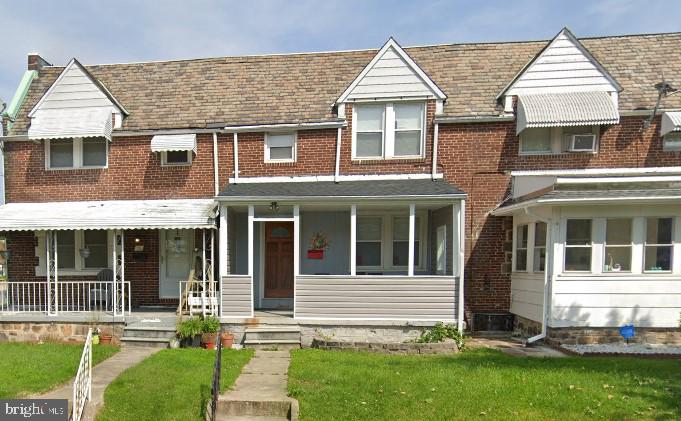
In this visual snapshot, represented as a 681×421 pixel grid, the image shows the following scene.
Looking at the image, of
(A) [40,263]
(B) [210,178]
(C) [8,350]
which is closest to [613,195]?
(B) [210,178]

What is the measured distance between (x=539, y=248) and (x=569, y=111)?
3.73m

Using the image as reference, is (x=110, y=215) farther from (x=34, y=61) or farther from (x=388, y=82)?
(x=388, y=82)

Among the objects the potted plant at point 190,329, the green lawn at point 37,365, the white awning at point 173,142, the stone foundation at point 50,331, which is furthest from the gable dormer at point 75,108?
the potted plant at point 190,329

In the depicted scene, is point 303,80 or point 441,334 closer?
point 441,334

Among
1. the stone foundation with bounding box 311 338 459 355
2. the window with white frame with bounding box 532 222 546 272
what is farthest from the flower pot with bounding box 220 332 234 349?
the window with white frame with bounding box 532 222 546 272

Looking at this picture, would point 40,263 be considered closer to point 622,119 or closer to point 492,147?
point 492,147

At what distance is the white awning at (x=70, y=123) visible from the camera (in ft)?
37.4

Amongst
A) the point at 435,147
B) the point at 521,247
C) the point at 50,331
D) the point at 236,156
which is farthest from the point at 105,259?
the point at 521,247

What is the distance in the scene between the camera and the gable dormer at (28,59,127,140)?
1144cm

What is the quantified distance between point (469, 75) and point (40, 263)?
1376 centimetres

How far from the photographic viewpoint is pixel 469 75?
11.9m

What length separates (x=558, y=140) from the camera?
1080 centimetres

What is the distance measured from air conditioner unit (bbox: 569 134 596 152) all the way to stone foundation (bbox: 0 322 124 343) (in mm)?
12553

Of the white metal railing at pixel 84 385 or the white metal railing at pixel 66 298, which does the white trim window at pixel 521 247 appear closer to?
the white metal railing at pixel 84 385
